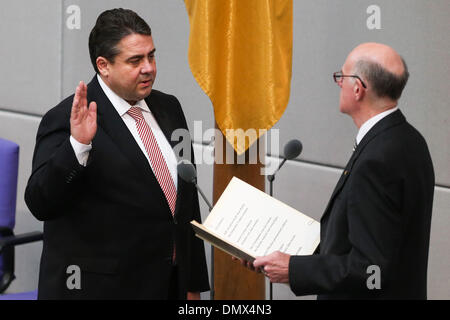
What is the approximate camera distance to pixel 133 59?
2.14 metres

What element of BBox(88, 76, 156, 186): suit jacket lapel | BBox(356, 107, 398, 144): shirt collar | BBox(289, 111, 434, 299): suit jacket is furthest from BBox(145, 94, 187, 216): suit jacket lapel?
BBox(356, 107, 398, 144): shirt collar

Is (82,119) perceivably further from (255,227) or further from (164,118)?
(255,227)

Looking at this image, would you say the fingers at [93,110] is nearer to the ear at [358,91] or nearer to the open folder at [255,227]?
the open folder at [255,227]

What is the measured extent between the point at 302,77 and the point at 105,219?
1.35 metres

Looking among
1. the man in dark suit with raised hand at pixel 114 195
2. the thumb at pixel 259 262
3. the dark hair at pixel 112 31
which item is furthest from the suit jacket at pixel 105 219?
the thumb at pixel 259 262

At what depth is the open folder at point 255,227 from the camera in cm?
199

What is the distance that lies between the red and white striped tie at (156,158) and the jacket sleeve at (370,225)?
0.63 meters

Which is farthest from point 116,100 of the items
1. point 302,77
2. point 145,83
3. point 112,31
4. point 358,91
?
point 302,77

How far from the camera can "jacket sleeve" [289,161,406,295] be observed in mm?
1729

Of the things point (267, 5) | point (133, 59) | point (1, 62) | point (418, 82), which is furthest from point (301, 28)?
point (1, 62)
